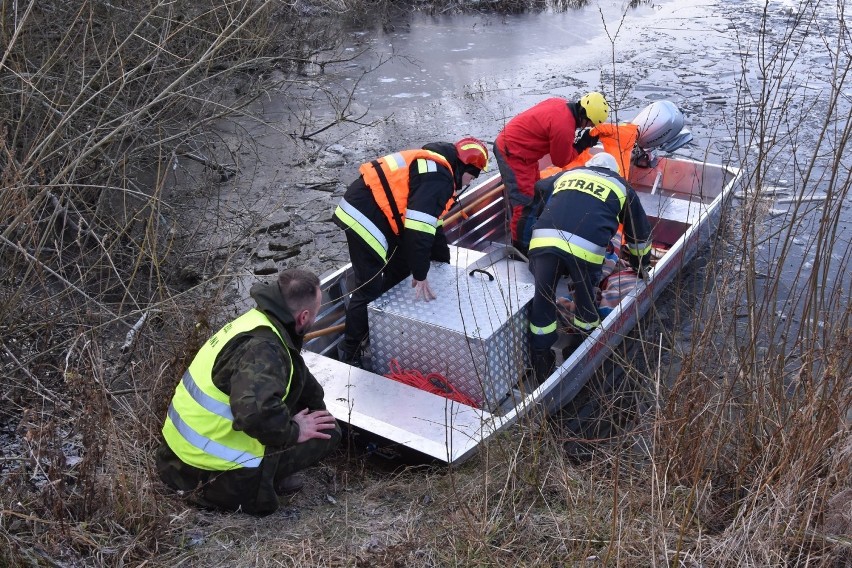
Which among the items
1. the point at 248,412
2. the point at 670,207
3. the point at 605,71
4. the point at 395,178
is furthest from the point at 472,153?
the point at 605,71

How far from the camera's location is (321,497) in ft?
13.6

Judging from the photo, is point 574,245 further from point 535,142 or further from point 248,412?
point 248,412

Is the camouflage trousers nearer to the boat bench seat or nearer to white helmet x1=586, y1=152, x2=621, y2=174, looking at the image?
white helmet x1=586, y1=152, x2=621, y2=174

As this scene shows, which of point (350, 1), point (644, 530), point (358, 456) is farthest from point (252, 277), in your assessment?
point (350, 1)

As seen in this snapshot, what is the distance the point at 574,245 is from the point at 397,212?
113 cm

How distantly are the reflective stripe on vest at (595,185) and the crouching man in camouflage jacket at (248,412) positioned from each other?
2.10 meters

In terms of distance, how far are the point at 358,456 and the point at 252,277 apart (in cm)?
283

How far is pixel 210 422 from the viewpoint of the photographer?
140 inches

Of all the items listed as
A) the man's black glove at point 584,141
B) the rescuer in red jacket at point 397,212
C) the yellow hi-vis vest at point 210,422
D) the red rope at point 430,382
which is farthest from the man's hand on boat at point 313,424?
the man's black glove at point 584,141

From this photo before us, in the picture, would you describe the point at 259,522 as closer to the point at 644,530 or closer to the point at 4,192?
the point at 644,530

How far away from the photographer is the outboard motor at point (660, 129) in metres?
7.16

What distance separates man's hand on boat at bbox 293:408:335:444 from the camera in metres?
3.81

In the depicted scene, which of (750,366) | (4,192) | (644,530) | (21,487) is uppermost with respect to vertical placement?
(4,192)

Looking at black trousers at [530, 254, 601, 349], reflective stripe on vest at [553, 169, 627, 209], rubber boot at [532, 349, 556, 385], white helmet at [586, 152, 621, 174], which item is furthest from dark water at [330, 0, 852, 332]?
rubber boot at [532, 349, 556, 385]
